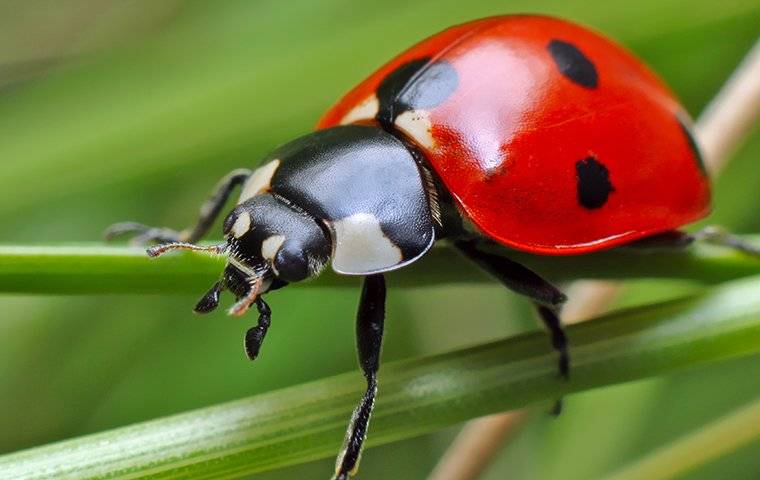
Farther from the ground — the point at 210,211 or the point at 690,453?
the point at 210,211

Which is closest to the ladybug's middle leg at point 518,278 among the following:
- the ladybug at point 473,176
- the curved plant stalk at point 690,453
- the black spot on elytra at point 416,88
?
the ladybug at point 473,176

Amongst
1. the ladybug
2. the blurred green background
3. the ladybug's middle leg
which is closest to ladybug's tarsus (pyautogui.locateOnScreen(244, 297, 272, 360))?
the ladybug

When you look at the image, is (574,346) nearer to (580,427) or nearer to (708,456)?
(708,456)

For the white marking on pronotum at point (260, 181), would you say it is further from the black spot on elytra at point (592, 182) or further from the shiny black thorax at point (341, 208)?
the black spot on elytra at point (592, 182)

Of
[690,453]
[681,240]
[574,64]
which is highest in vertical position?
[574,64]

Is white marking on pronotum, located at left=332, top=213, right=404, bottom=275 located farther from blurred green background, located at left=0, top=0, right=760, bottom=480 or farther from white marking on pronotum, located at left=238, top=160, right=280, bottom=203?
blurred green background, located at left=0, top=0, right=760, bottom=480

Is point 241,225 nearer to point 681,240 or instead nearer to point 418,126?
point 418,126

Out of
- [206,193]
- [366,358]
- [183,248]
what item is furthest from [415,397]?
[206,193]
